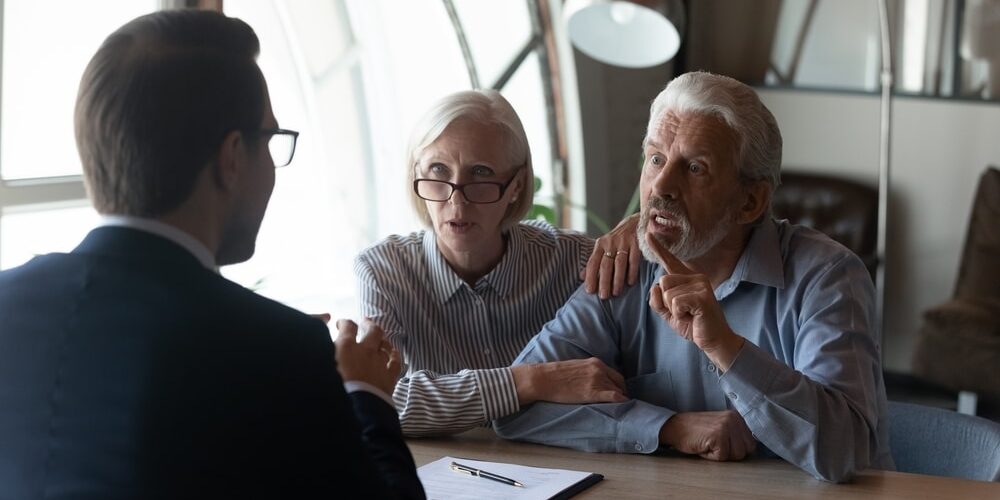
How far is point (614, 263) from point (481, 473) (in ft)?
2.20

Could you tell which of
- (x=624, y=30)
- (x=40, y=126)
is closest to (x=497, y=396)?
(x=40, y=126)

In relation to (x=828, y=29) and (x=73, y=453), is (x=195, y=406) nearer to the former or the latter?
(x=73, y=453)

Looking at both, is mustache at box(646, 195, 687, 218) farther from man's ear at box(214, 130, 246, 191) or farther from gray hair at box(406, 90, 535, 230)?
man's ear at box(214, 130, 246, 191)

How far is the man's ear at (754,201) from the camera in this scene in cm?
222

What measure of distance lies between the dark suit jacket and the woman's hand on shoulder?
3.75 ft

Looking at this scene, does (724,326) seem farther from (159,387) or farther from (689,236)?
(159,387)

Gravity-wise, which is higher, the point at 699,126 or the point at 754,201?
the point at 699,126

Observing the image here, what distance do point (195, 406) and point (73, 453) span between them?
138mm

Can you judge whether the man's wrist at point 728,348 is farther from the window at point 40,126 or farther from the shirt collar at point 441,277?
the window at point 40,126

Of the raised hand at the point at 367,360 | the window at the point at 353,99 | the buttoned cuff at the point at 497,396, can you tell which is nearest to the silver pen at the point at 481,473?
the buttoned cuff at the point at 497,396

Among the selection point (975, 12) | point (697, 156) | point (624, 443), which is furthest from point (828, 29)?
point (624, 443)

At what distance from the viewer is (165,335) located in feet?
3.80

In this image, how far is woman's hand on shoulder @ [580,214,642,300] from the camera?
7.59 ft

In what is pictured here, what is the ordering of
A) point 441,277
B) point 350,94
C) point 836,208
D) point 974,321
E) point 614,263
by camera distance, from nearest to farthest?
1. point 614,263
2. point 441,277
3. point 974,321
4. point 350,94
5. point 836,208
